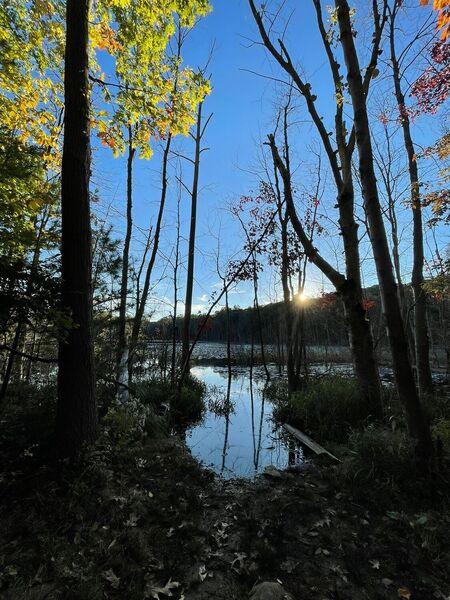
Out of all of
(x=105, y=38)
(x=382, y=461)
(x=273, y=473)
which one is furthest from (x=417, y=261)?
(x=105, y=38)

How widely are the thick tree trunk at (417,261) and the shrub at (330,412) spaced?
7.02 feet

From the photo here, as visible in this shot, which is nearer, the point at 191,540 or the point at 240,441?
the point at 191,540

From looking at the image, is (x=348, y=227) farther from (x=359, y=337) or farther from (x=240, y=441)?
(x=240, y=441)

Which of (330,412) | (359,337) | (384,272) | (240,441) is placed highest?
(384,272)

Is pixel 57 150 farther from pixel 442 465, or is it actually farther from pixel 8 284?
pixel 442 465

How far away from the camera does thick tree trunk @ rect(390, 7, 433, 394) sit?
7.91m

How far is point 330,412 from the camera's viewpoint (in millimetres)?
6332

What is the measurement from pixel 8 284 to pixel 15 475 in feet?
5.91

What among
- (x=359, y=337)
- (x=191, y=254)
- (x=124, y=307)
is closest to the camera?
(x=359, y=337)

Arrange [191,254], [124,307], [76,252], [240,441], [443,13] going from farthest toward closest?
[191,254] → [124,307] → [240,441] → [76,252] → [443,13]

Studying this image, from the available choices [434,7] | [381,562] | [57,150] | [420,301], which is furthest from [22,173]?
[420,301]

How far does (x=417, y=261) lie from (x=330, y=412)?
4.87m

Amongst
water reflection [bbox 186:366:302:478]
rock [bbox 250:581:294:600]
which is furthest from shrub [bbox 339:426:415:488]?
rock [bbox 250:581:294:600]

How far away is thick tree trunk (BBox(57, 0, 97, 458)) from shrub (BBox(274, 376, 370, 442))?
13.9ft
